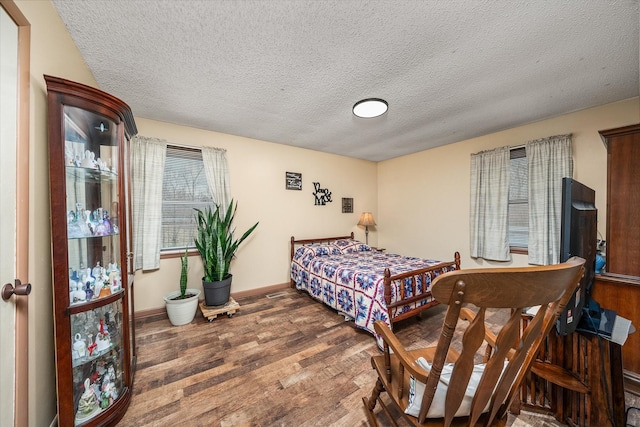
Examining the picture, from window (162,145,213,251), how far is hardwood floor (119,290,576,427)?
1036 mm

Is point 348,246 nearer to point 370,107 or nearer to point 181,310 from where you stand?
point 370,107

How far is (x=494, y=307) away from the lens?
62cm

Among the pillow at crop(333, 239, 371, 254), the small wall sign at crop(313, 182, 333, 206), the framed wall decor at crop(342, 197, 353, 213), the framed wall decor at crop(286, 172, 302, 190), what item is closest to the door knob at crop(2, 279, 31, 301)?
the framed wall decor at crop(286, 172, 302, 190)

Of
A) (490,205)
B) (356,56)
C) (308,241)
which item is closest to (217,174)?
(308,241)

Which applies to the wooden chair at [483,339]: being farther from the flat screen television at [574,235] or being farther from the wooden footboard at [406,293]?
the wooden footboard at [406,293]

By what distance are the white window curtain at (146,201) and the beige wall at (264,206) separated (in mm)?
153

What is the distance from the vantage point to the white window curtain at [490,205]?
3070mm

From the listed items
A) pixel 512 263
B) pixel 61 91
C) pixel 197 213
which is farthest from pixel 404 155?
pixel 61 91

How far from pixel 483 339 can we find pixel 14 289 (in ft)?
6.05

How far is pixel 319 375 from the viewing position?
1.76 meters

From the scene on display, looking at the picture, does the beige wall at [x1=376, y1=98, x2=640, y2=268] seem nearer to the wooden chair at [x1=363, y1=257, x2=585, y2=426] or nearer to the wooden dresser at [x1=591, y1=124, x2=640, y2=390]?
the wooden dresser at [x1=591, y1=124, x2=640, y2=390]

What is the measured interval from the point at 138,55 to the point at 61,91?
0.72m

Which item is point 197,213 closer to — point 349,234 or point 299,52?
point 299,52

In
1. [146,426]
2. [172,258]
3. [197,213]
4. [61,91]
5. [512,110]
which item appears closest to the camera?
[61,91]
